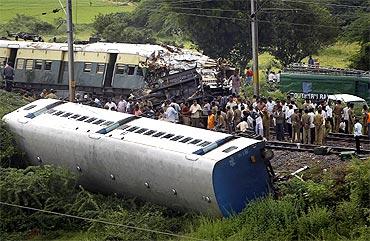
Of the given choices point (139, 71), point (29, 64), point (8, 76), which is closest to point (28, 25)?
point (29, 64)

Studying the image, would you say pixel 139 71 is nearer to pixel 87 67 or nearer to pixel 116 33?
pixel 87 67

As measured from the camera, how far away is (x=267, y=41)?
49.3 m

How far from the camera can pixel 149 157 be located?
17.5 m

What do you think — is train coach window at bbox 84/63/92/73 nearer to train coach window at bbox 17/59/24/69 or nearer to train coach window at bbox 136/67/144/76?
train coach window at bbox 136/67/144/76

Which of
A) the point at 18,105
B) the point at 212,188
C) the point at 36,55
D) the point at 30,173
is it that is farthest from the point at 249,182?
the point at 36,55

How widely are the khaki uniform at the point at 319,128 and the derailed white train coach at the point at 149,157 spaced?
6511mm

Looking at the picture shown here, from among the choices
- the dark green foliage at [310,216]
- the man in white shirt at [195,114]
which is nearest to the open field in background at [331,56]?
the man in white shirt at [195,114]

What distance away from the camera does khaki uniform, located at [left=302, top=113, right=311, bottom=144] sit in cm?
2408

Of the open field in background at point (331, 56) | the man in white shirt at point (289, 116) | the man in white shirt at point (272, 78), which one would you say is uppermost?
the man in white shirt at point (289, 116)

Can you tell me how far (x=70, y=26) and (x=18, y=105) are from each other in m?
3.04

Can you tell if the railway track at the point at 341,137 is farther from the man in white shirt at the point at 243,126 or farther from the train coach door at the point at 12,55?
the train coach door at the point at 12,55

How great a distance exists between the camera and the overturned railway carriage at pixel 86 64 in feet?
112

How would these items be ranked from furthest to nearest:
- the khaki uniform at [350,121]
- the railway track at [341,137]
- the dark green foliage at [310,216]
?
the khaki uniform at [350,121] → the railway track at [341,137] → the dark green foliage at [310,216]

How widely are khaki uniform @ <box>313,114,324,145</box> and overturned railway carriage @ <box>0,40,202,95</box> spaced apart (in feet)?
34.8
